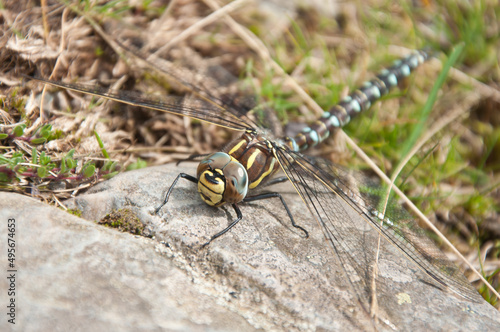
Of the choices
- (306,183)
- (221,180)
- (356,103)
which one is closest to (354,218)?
(306,183)

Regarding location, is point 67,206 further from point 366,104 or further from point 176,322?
point 366,104

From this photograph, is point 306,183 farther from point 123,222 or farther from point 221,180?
point 123,222

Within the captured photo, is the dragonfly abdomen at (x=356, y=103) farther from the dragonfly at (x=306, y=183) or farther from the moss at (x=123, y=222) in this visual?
the moss at (x=123, y=222)

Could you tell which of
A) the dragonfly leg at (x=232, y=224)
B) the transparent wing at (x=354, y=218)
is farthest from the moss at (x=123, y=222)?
the transparent wing at (x=354, y=218)

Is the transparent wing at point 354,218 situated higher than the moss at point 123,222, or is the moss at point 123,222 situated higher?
the transparent wing at point 354,218

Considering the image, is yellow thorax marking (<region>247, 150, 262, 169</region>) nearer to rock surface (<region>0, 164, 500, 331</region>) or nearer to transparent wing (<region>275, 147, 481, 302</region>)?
transparent wing (<region>275, 147, 481, 302</region>)

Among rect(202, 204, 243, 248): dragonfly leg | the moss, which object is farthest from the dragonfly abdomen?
the moss
